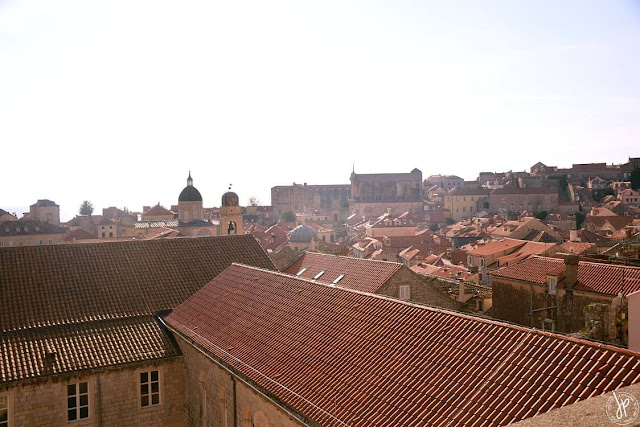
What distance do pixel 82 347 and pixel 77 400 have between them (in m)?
1.64

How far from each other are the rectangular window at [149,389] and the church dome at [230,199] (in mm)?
31700

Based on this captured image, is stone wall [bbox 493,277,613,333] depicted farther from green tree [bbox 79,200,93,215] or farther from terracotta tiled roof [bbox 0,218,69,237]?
green tree [bbox 79,200,93,215]

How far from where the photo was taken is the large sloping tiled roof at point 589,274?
71.2 ft

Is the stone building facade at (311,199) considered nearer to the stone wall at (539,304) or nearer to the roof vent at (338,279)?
the stone wall at (539,304)

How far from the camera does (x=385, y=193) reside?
134375mm

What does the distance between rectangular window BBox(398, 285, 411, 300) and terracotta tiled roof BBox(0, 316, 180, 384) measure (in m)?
8.74

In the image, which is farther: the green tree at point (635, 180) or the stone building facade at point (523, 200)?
the stone building facade at point (523, 200)

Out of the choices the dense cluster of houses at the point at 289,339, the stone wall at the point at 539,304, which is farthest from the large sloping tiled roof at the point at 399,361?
the stone wall at the point at 539,304

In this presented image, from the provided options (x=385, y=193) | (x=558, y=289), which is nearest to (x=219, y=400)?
(x=558, y=289)

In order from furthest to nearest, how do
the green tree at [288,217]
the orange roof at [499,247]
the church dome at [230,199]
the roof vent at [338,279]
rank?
the green tree at [288,217]
the church dome at [230,199]
the orange roof at [499,247]
the roof vent at [338,279]

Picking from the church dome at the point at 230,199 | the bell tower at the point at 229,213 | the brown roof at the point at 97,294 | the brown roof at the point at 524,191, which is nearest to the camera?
the brown roof at the point at 97,294

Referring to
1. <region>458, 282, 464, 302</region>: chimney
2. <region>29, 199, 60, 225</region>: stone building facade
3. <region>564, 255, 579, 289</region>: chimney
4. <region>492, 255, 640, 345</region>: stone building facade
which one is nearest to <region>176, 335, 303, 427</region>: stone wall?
<region>492, 255, 640, 345</region>: stone building facade

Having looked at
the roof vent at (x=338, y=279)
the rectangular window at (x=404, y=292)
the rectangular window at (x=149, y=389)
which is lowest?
the rectangular window at (x=149, y=389)

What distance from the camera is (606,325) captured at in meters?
15.4
